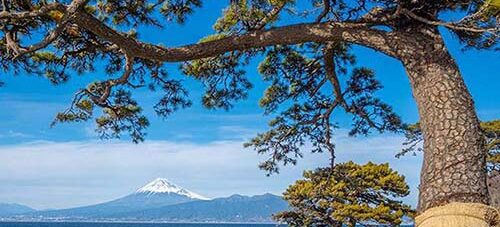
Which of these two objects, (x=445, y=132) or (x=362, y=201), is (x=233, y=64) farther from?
(x=362, y=201)

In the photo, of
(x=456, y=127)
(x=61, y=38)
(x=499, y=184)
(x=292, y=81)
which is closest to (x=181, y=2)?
(x=61, y=38)

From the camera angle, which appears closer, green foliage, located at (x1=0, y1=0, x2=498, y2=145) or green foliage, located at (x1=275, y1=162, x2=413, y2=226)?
green foliage, located at (x1=0, y1=0, x2=498, y2=145)

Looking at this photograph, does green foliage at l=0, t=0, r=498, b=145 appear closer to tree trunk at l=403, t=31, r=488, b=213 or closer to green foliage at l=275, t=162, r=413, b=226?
tree trunk at l=403, t=31, r=488, b=213

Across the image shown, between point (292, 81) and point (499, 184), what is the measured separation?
911cm

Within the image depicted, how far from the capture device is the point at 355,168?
44.5 feet

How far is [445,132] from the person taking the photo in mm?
3371

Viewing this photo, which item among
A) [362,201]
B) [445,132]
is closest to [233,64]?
[445,132]

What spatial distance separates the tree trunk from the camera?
10.7 feet

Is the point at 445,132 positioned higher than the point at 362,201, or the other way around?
the point at 362,201

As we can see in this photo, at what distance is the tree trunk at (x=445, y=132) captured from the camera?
3266mm

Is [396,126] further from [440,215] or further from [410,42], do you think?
[440,215]

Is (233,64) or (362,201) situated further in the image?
(362,201)

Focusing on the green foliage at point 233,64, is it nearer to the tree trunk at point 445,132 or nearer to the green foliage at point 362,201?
the tree trunk at point 445,132

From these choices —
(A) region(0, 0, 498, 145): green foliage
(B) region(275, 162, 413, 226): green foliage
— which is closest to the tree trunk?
(A) region(0, 0, 498, 145): green foliage
